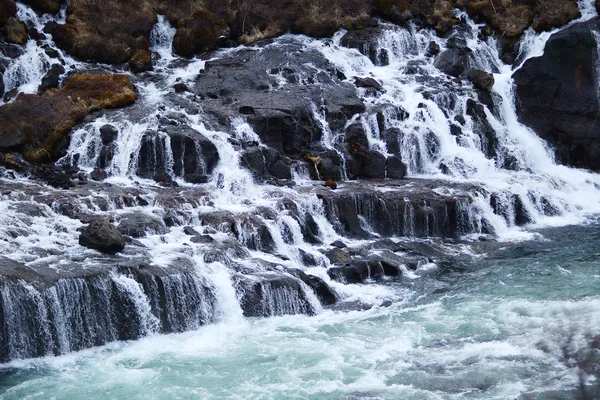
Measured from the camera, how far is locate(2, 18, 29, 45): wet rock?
106 ft

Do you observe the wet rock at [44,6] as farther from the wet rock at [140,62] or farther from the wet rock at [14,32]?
the wet rock at [140,62]

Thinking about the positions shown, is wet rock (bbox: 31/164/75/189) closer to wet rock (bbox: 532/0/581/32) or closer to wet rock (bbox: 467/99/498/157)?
wet rock (bbox: 467/99/498/157)

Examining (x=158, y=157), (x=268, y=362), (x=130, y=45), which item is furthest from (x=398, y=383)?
(x=130, y=45)

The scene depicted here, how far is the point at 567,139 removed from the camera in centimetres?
3269

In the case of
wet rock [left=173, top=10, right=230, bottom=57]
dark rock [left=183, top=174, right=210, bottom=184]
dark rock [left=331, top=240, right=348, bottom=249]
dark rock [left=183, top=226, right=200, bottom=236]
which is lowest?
dark rock [left=331, top=240, right=348, bottom=249]

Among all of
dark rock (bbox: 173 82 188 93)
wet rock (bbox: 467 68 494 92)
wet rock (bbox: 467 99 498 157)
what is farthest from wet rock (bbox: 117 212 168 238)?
wet rock (bbox: 467 68 494 92)

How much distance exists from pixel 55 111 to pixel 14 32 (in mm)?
6082

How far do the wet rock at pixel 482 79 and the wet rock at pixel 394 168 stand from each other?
6368 millimetres

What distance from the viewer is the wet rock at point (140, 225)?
71.3ft

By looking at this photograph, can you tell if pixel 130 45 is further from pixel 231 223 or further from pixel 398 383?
pixel 398 383

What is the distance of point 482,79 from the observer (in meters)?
33.4

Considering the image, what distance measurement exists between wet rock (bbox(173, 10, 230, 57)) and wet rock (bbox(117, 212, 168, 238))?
14030 millimetres

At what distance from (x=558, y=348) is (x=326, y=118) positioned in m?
16.1

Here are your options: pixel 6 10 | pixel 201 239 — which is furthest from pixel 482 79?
pixel 6 10
